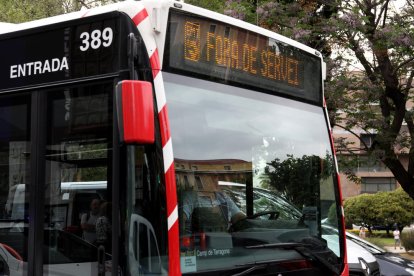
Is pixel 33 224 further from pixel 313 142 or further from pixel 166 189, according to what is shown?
pixel 313 142

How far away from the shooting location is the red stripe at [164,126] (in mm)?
3457

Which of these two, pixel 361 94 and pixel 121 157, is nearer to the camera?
pixel 121 157

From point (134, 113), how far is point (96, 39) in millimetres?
783

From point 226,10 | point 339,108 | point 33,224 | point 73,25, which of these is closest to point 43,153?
point 33,224

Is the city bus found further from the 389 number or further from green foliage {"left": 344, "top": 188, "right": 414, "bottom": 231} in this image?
green foliage {"left": 344, "top": 188, "right": 414, "bottom": 231}

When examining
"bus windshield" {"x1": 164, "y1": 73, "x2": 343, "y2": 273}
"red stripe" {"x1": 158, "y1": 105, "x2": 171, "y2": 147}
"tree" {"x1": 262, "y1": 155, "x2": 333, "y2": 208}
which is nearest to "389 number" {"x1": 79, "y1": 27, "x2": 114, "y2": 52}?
"bus windshield" {"x1": 164, "y1": 73, "x2": 343, "y2": 273}

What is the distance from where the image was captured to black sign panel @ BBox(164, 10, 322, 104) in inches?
147

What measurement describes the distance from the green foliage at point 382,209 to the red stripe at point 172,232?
120 ft

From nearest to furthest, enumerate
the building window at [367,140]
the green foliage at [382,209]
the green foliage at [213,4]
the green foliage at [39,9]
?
the green foliage at [213,4]
the building window at [367,140]
the green foliage at [39,9]
the green foliage at [382,209]

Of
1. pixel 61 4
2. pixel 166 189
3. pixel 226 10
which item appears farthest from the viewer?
pixel 61 4

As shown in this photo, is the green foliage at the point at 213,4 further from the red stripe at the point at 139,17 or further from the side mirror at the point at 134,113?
the side mirror at the point at 134,113

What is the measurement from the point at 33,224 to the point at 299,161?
205 cm

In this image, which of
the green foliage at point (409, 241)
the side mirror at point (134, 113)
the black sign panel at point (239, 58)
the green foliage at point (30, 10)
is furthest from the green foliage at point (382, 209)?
the side mirror at point (134, 113)

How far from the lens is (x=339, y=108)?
39.1 ft
